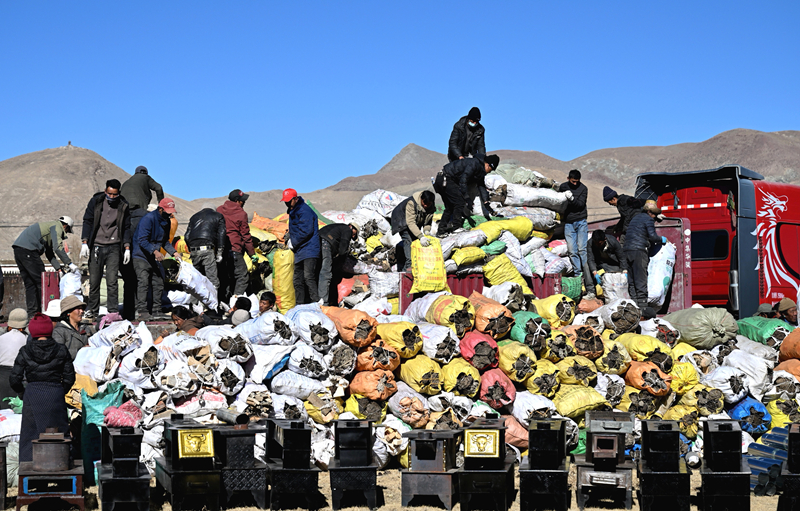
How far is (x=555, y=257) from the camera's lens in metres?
12.8

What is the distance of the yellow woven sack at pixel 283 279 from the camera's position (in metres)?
11.6

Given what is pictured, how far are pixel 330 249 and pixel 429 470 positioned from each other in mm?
4843

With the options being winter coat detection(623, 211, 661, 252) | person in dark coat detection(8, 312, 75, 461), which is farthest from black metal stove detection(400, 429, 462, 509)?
winter coat detection(623, 211, 661, 252)

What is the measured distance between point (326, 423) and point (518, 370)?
220cm

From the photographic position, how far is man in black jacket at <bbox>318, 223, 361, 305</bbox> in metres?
11.6

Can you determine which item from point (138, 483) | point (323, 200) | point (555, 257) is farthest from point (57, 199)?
point (138, 483)

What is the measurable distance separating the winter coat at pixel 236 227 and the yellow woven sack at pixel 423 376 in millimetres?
3781

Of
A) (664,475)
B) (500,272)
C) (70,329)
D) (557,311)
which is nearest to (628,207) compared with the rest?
(500,272)

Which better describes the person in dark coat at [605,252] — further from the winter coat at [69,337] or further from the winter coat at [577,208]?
the winter coat at [69,337]

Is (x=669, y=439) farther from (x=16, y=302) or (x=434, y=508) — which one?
(x=16, y=302)

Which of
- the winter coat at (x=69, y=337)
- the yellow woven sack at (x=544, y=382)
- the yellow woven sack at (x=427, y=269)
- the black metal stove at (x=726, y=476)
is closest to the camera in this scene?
the black metal stove at (x=726, y=476)

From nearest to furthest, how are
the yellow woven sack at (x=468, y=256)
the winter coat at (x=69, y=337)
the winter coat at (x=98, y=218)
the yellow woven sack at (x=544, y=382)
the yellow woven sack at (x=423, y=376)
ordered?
1. the winter coat at (x=69, y=337)
2. the yellow woven sack at (x=423, y=376)
3. the yellow woven sack at (x=544, y=382)
4. the winter coat at (x=98, y=218)
5. the yellow woven sack at (x=468, y=256)

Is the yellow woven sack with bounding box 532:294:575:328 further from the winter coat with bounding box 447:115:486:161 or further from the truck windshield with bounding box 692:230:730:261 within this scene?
the truck windshield with bounding box 692:230:730:261

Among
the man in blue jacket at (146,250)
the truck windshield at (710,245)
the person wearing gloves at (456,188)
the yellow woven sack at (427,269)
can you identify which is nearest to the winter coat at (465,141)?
the person wearing gloves at (456,188)
